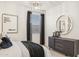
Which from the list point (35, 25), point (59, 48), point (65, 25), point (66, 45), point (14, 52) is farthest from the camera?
point (59, 48)

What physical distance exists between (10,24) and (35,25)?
19.9 inches

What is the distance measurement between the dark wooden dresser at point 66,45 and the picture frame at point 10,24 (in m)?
0.92

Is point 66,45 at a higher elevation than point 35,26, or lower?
lower

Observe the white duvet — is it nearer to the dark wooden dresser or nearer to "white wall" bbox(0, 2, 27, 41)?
"white wall" bbox(0, 2, 27, 41)

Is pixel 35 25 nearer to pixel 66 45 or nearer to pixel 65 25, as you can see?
pixel 65 25

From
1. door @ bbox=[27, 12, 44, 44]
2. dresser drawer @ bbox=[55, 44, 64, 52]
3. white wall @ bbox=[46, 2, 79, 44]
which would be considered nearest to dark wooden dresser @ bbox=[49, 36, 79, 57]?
dresser drawer @ bbox=[55, 44, 64, 52]

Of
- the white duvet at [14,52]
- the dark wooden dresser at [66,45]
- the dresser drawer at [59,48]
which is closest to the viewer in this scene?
the white duvet at [14,52]

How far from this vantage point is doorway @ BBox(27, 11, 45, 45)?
1900mm

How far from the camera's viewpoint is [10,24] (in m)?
1.99

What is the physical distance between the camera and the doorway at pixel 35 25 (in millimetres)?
1900

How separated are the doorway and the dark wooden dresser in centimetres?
55

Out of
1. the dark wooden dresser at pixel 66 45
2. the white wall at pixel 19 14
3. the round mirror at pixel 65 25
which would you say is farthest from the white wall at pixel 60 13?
the white wall at pixel 19 14

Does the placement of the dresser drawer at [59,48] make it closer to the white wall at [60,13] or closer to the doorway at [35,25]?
the white wall at [60,13]

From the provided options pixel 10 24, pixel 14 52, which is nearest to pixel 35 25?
pixel 10 24
